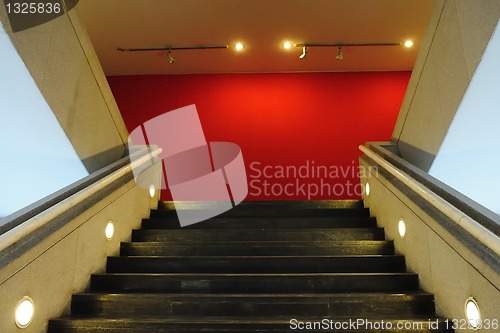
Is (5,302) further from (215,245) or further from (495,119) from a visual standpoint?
(495,119)

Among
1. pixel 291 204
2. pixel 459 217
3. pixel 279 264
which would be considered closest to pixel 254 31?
pixel 291 204

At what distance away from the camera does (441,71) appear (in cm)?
327

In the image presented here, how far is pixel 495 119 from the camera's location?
2.81m

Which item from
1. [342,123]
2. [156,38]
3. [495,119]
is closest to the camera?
[495,119]

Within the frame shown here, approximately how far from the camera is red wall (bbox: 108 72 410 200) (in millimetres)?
7277

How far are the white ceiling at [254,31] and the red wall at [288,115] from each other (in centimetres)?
24

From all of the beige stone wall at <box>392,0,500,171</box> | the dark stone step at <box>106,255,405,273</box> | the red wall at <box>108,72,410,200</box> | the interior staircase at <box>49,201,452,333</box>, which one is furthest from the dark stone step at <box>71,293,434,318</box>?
the red wall at <box>108,72,410,200</box>

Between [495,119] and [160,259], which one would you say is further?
[160,259]

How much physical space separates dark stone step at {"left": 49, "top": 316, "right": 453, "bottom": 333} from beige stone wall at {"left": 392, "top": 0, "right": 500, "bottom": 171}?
1.49m

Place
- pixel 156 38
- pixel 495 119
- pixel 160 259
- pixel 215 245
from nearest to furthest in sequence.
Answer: pixel 495 119, pixel 160 259, pixel 215 245, pixel 156 38

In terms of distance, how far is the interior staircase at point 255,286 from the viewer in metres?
2.48

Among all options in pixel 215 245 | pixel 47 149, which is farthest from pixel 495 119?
pixel 47 149

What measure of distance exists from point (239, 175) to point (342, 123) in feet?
6.68

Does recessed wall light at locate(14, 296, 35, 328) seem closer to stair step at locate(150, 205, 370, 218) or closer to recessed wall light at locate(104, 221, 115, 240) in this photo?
recessed wall light at locate(104, 221, 115, 240)
